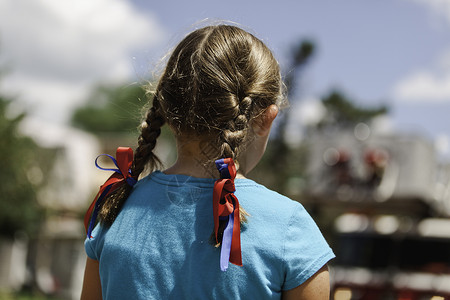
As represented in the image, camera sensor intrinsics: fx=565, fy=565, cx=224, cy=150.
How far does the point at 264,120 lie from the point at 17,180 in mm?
14831

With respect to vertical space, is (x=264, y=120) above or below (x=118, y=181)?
above

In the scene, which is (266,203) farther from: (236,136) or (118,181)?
(118,181)

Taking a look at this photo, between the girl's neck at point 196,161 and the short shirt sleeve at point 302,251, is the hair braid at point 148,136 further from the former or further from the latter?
the short shirt sleeve at point 302,251

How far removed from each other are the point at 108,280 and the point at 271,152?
1898cm

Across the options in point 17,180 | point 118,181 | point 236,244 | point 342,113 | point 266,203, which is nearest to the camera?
point 236,244

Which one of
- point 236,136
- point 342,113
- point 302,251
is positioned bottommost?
point 342,113

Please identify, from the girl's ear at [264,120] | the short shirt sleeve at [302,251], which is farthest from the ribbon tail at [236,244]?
the girl's ear at [264,120]

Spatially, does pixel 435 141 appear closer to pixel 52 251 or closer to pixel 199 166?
pixel 199 166

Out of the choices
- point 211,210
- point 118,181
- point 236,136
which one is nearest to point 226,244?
point 211,210

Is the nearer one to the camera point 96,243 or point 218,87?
point 218,87

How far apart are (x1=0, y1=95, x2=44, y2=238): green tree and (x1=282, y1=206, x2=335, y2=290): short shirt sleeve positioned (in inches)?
478

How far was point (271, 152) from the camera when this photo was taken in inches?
805

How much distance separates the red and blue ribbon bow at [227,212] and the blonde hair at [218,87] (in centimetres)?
6

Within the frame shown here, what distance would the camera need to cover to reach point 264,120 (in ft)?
5.32
